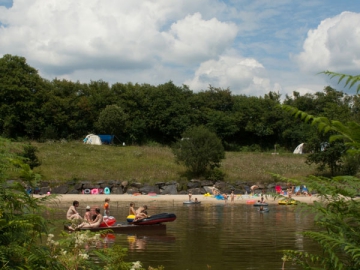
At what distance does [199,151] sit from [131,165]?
300 inches

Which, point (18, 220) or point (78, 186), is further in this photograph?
point (78, 186)

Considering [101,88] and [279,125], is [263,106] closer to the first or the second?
[279,125]

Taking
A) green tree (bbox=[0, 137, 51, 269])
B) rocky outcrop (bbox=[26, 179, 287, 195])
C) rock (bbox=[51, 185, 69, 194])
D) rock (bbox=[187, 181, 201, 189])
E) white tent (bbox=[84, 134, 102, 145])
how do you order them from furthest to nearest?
white tent (bbox=[84, 134, 102, 145]) → rock (bbox=[187, 181, 201, 189]) → rocky outcrop (bbox=[26, 179, 287, 195]) → rock (bbox=[51, 185, 69, 194]) → green tree (bbox=[0, 137, 51, 269])

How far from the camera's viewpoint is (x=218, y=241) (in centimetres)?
1825

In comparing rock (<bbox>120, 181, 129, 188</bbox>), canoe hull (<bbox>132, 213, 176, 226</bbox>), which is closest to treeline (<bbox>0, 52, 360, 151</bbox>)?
rock (<bbox>120, 181, 129, 188</bbox>)

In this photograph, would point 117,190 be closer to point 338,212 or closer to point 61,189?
point 61,189

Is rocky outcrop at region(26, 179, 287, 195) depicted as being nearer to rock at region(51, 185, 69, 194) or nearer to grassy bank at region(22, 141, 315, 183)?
rock at region(51, 185, 69, 194)

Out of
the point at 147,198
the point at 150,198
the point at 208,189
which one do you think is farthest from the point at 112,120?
the point at 150,198

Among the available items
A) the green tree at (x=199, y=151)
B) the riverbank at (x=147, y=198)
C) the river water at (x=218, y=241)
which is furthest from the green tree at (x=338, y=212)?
the green tree at (x=199, y=151)

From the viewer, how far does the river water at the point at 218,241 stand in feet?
46.3

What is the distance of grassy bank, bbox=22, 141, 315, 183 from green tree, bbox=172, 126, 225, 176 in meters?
1.87

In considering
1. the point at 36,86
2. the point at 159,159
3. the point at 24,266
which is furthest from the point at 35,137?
the point at 24,266

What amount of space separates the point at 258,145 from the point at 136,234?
4807 centimetres

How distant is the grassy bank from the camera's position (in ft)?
141
